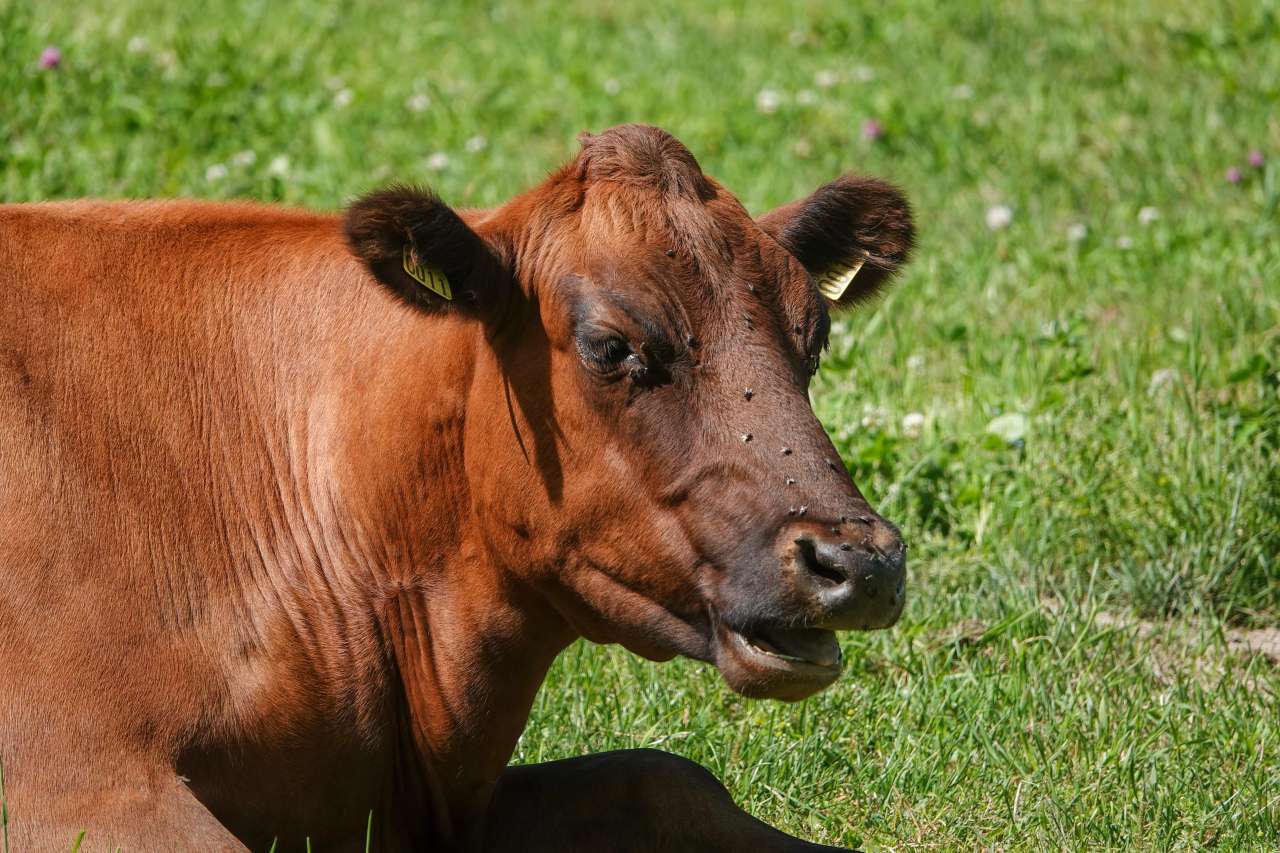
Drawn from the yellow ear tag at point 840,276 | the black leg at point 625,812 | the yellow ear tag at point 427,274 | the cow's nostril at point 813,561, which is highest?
the yellow ear tag at point 427,274

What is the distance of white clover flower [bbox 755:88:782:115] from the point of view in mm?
10055


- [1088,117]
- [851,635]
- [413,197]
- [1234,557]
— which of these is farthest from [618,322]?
[1088,117]

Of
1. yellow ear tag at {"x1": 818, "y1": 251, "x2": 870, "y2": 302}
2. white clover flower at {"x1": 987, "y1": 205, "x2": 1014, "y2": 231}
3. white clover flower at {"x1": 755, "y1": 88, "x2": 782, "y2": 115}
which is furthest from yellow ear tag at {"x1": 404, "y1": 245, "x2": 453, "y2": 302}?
white clover flower at {"x1": 755, "y1": 88, "x2": 782, "y2": 115}

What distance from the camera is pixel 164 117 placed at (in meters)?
8.93

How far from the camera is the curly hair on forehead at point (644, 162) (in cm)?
405

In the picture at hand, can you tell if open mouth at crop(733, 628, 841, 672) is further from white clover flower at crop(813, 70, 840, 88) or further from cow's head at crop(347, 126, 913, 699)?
white clover flower at crop(813, 70, 840, 88)

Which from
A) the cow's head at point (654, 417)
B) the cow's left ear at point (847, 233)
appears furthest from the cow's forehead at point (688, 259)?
the cow's left ear at point (847, 233)

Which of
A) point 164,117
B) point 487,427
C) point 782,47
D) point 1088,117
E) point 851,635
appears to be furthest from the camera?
point 782,47

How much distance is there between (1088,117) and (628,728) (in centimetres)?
614

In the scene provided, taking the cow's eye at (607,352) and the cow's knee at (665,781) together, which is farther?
the cow's knee at (665,781)

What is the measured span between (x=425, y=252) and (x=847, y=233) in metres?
1.20

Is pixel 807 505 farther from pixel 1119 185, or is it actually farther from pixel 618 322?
pixel 1119 185

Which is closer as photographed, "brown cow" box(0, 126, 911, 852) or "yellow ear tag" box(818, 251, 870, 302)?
"brown cow" box(0, 126, 911, 852)

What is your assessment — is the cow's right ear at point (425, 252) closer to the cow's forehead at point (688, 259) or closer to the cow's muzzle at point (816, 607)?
the cow's forehead at point (688, 259)
